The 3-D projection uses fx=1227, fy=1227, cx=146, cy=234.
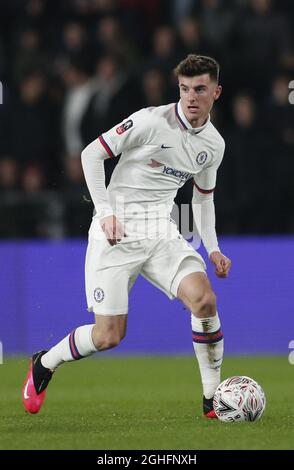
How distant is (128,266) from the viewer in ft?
24.2

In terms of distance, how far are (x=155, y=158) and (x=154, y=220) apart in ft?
1.26

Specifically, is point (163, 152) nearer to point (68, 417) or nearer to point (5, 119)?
point (68, 417)

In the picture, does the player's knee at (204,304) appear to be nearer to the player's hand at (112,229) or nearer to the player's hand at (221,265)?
the player's hand at (221,265)

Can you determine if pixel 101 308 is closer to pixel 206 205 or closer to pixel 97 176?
pixel 97 176

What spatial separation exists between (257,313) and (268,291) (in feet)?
0.80

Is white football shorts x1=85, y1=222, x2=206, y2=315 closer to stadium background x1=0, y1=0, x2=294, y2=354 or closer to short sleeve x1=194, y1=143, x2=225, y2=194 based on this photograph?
short sleeve x1=194, y1=143, x2=225, y2=194

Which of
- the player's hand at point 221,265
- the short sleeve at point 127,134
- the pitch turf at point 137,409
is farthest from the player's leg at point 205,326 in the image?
the short sleeve at point 127,134

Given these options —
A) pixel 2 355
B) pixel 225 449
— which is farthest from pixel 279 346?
pixel 225 449

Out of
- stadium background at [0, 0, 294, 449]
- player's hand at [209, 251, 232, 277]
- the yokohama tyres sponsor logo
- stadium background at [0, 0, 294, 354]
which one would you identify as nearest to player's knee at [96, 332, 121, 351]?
player's hand at [209, 251, 232, 277]

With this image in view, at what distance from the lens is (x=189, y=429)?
672 centimetres

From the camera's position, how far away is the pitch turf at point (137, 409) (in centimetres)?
625

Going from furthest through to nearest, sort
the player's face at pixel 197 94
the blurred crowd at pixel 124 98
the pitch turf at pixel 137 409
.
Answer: the blurred crowd at pixel 124 98, the player's face at pixel 197 94, the pitch turf at pixel 137 409

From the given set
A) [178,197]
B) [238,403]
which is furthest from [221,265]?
[178,197]

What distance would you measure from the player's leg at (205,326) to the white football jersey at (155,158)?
0.54m
